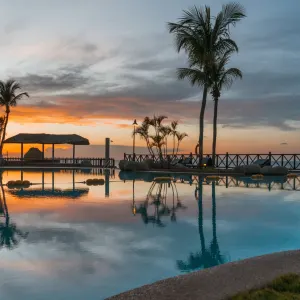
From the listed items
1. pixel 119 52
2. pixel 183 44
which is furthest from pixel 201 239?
pixel 183 44

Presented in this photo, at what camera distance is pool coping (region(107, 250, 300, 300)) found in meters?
4.15

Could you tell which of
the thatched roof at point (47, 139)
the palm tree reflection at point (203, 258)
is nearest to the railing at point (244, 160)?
the thatched roof at point (47, 139)

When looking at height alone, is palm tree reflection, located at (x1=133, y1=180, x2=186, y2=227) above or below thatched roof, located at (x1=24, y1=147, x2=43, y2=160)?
below

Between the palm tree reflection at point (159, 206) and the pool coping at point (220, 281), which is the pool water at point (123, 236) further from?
the pool coping at point (220, 281)

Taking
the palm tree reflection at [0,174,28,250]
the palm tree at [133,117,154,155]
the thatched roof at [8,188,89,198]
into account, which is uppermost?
the palm tree at [133,117,154,155]

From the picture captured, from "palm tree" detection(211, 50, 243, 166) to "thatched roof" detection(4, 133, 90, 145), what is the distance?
1516 centimetres

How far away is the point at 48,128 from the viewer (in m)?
42.6

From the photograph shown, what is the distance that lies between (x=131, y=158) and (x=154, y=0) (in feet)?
66.8

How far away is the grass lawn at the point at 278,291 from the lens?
390 centimetres

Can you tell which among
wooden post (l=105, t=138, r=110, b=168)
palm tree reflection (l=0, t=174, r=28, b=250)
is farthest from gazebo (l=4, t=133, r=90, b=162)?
palm tree reflection (l=0, t=174, r=28, b=250)

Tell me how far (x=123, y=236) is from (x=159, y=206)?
12.7ft

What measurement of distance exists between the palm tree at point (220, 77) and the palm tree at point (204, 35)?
3.27 feet

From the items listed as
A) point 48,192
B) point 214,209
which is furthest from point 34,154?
point 214,209

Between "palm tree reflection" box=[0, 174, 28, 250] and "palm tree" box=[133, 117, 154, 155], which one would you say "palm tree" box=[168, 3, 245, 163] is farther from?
"palm tree reflection" box=[0, 174, 28, 250]
